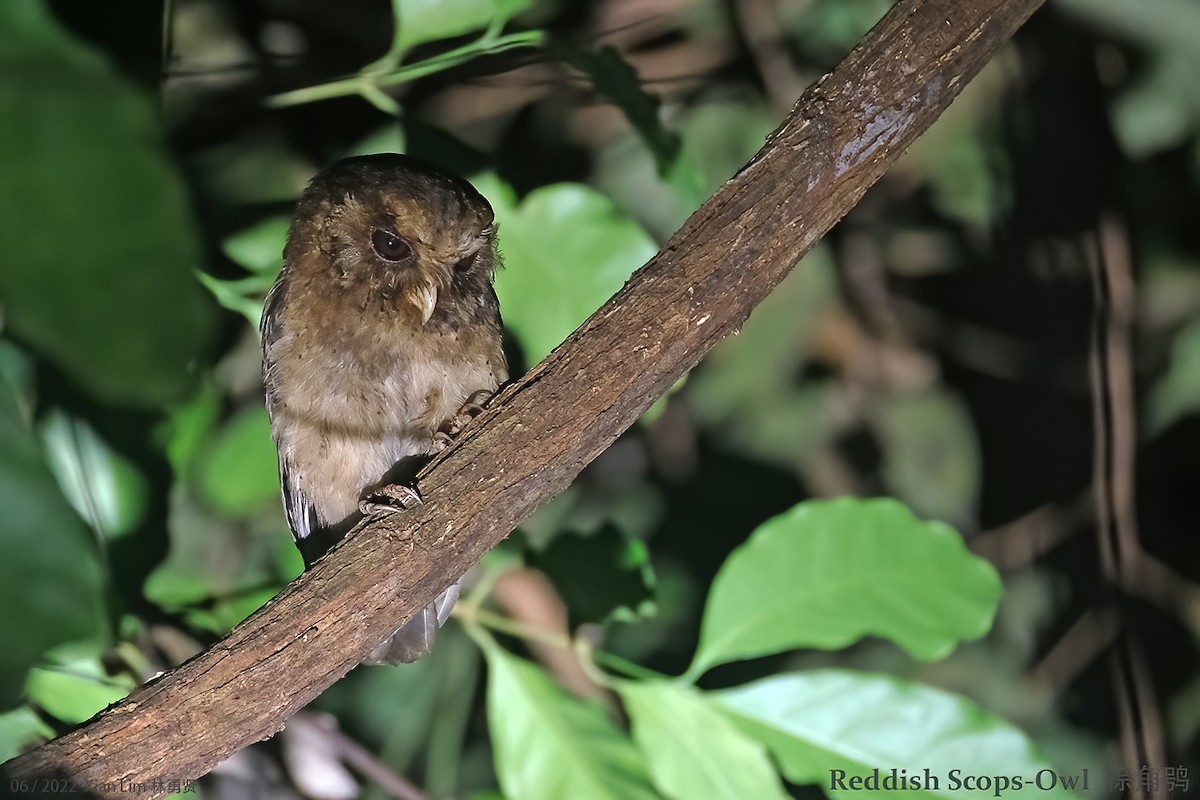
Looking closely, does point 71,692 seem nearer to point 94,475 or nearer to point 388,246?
point 94,475

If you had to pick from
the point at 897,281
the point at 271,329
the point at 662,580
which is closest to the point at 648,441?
the point at 662,580

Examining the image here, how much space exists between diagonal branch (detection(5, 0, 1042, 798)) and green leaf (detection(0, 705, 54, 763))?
0.95ft

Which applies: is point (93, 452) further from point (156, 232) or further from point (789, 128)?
point (789, 128)

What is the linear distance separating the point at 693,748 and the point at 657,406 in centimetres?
53

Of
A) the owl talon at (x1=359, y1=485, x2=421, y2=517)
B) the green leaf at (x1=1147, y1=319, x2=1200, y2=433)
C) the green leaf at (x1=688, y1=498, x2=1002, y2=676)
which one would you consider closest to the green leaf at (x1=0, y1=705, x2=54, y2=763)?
the owl talon at (x1=359, y1=485, x2=421, y2=517)

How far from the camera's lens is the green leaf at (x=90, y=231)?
99cm

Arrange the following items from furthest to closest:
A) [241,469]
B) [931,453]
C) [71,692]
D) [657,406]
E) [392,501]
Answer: [931,453] → [241,469] → [657,406] → [71,692] → [392,501]

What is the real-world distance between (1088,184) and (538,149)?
4.37 feet

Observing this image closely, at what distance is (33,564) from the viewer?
3.28 feet

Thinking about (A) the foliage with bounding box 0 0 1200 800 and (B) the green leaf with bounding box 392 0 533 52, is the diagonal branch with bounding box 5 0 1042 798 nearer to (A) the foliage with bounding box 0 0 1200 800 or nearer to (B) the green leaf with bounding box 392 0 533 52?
(A) the foliage with bounding box 0 0 1200 800

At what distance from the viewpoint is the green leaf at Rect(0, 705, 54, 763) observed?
1364 mm

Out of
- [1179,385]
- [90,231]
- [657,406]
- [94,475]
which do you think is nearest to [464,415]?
[657,406]

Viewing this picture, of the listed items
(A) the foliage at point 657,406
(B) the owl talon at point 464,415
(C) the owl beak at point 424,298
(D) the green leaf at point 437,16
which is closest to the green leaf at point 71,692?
(A) the foliage at point 657,406

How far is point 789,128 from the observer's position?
1198 millimetres
